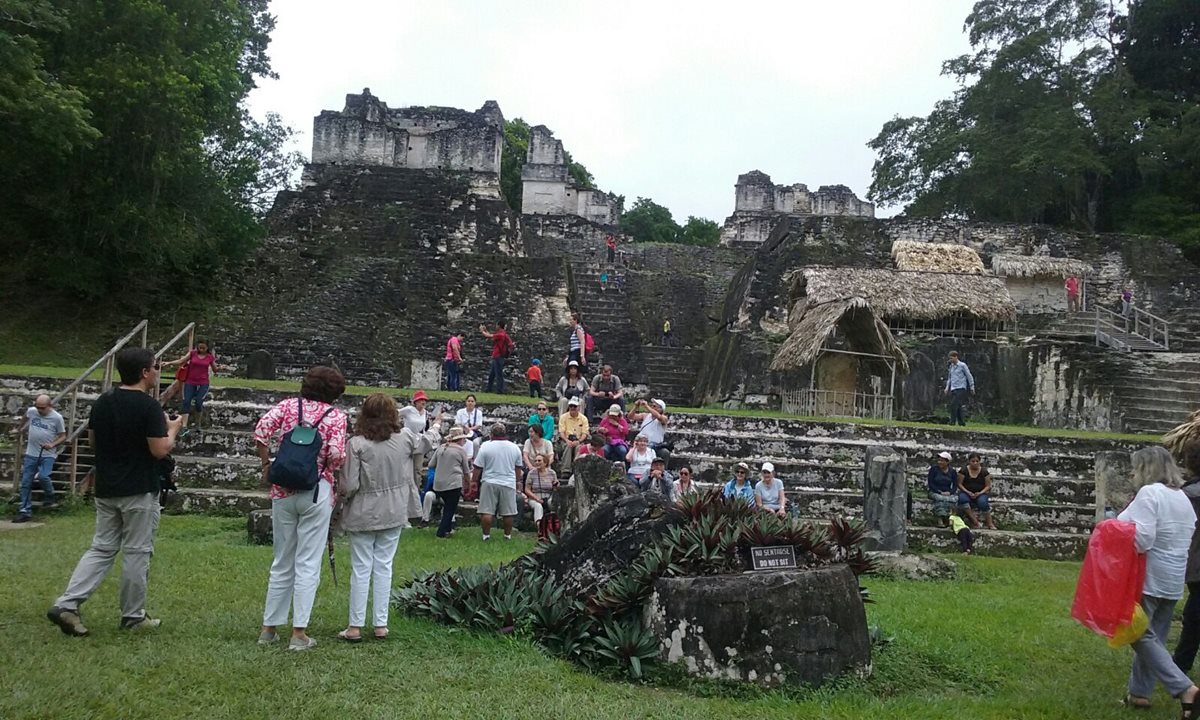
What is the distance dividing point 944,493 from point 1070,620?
388cm

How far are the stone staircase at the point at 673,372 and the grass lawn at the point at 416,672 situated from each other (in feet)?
46.1

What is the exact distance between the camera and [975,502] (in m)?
10.3

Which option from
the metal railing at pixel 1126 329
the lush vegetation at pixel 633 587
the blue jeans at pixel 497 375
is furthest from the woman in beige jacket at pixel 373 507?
the metal railing at pixel 1126 329

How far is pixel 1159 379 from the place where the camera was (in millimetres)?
17484

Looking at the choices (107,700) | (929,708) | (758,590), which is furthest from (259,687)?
(929,708)

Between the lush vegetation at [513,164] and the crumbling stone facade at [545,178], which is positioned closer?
the crumbling stone facade at [545,178]

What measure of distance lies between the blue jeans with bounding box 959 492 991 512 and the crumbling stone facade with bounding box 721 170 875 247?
1131 inches

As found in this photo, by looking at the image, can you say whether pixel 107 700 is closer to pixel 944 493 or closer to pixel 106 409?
pixel 106 409

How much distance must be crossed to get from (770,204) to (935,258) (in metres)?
17.1

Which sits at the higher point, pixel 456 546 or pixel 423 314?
pixel 423 314

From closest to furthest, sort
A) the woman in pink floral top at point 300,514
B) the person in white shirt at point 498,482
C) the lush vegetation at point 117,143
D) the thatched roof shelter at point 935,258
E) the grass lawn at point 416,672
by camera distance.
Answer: the grass lawn at point 416,672, the woman in pink floral top at point 300,514, the person in white shirt at point 498,482, the lush vegetation at point 117,143, the thatched roof shelter at point 935,258

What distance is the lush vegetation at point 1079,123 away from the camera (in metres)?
28.8

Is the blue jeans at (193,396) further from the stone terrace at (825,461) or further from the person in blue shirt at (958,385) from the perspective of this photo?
the person in blue shirt at (958,385)

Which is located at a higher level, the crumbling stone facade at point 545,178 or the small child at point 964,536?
the crumbling stone facade at point 545,178
